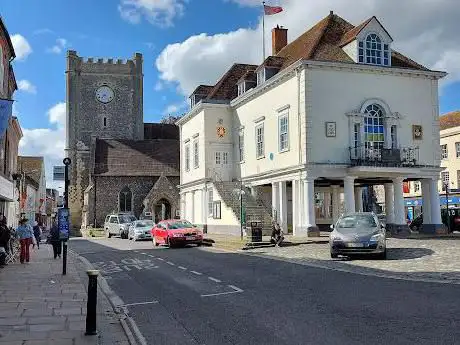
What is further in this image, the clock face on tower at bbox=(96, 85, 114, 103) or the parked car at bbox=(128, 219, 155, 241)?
the clock face on tower at bbox=(96, 85, 114, 103)

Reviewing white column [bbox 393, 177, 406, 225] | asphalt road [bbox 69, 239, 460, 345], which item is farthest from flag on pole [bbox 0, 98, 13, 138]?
white column [bbox 393, 177, 406, 225]

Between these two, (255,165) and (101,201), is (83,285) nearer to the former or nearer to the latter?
(255,165)

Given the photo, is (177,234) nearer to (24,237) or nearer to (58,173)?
(24,237)

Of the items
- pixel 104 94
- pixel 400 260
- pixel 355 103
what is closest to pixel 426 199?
pixel 355 103

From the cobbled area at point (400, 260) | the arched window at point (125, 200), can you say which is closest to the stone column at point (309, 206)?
the cobbled area at point (400, 260)

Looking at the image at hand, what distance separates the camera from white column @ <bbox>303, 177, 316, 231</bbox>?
2925 cm

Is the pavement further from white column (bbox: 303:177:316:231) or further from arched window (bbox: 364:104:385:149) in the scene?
arched window (bbox: 364:104:385:149)

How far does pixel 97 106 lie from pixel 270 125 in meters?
40.8

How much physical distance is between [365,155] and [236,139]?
39.2ft

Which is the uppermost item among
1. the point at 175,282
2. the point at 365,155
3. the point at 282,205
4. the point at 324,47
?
the point at 324,47

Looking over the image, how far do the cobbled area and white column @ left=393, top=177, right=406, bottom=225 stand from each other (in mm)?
5943

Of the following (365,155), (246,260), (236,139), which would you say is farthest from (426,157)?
(246,260)

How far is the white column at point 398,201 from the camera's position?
31297mm

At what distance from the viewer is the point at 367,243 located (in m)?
19.2
